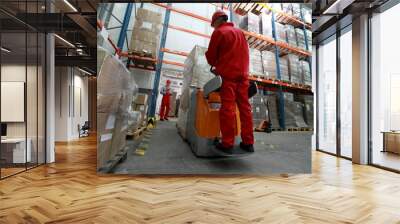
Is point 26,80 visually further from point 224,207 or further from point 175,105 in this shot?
point 224,207

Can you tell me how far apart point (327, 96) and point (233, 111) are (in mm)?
3850

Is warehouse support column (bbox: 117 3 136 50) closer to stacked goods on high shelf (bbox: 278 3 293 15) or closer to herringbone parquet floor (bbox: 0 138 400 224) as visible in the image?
herringbone parquet floor (bbox: 0 138 400 224)

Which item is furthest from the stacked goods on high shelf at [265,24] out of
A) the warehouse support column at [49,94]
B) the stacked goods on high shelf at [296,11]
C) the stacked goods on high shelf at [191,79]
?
the warehouse support column at [49,94]

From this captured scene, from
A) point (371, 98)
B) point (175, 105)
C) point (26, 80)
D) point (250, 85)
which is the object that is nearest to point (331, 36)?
point (371, 98)

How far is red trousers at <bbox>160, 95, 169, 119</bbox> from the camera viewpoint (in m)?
4.11

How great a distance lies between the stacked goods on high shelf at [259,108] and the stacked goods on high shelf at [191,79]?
2.16 ft

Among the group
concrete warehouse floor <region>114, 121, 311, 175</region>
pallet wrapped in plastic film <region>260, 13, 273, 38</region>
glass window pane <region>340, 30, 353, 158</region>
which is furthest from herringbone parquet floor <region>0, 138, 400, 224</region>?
pallet wrapped in plastic film <region>260, 13, 273, 38</region>

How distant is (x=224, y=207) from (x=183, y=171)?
4.54 ft

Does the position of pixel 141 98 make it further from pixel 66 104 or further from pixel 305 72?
pixel 66 104

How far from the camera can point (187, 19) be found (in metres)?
4.21

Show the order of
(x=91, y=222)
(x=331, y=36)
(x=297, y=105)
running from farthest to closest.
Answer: (x=331, y=36), (x=297, y=105), (x=91, y=222)

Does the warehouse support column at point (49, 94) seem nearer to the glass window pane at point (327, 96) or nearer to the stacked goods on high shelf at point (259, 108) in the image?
the stacked goods on high shelf at point (259, 108)

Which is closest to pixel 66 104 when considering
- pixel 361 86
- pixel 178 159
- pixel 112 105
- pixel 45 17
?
pixel 45 17

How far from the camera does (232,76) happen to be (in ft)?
12.9
